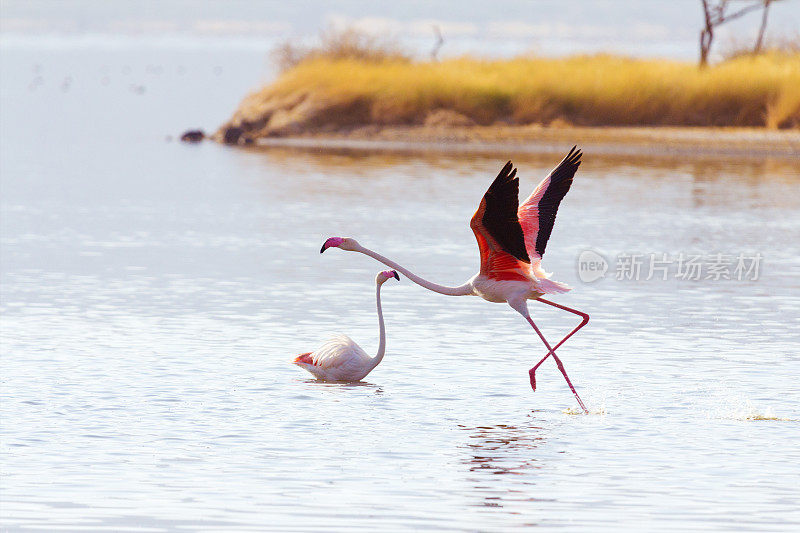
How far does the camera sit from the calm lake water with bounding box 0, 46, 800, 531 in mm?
7695

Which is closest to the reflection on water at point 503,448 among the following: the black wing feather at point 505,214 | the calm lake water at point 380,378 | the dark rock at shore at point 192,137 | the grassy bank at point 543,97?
the calm lake water at point 380,378

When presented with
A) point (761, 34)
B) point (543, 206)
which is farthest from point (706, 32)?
point (543, 206)

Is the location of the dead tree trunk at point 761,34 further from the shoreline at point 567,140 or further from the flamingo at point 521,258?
the flamingo at point 521,258

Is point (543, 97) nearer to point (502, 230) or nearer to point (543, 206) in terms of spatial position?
point (543, 206)

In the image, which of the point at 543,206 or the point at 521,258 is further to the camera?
the point at 543,206

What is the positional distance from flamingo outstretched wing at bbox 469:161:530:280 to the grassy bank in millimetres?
26956

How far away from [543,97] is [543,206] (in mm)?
26975

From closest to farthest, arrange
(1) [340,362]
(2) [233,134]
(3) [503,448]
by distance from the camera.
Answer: (3) [503,448], (1) [340,362], (2) [233,134]

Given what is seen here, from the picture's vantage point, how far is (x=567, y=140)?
36000mm

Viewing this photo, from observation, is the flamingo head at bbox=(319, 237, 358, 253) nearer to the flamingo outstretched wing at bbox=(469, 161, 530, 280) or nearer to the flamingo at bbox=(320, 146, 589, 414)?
the flamingo at bbox=(320, 146, 589, 414)

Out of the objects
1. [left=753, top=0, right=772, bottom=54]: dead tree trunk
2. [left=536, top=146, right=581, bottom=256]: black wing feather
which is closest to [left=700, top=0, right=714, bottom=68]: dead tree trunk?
[left=753, top=0, right=772, bottom=54]: dead tree trunk

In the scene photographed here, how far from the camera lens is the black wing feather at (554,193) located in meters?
10.7

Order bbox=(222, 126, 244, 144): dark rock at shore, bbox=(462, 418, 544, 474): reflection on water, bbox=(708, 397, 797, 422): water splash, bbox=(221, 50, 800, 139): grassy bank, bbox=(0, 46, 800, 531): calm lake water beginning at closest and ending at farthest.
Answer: bbox=(0, 46, 800, 531): calm lake water
bbox=(462, 418, 544, 474): reflection on water
bbox=(708, 397, 797, 422): water splash
bbox=(221, 50, 800, 139): grassy bank
bbox=(222, 126, 244, 144): dark rock at shore

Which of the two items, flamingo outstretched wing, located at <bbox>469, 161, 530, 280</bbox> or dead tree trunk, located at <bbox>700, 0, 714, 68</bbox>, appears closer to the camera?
flamingo outstretched wing, located at <bbox>469, 161, 530, 280</bbox>
